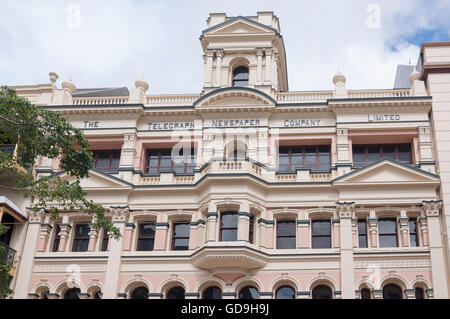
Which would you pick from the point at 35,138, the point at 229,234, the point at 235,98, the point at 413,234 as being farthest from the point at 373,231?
the point at 35,138

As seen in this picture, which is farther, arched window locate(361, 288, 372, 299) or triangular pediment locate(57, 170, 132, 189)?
triangular pediment locate(57, 170, 132, 189)

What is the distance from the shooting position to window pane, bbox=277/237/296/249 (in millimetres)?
28094

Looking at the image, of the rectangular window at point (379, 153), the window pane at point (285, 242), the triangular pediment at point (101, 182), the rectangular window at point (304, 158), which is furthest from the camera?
the rectangular window at point (304, 158)

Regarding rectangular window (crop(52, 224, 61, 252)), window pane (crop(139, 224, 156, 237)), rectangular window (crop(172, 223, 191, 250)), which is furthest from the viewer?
rectangular window (crop(52, 224, 61, 252))

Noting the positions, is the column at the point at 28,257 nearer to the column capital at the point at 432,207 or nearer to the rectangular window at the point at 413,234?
the rectangular window at the point at 413,234

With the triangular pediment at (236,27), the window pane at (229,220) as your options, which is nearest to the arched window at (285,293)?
the window pane at (229,220)

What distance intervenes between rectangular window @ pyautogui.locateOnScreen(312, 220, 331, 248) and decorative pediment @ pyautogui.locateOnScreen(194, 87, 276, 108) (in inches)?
260

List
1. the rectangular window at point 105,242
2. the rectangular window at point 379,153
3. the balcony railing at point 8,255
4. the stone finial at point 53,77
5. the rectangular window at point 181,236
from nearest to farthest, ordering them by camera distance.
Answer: the balcony railing at point 8,255
the rectangular window at point 181,236
the rectangular window at point 105,242
the rectangular window at point 379,153
the stone finial at point 53,77

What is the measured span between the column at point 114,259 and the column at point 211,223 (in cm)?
413

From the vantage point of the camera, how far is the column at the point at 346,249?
2597cm

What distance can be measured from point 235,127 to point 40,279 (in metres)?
11.9

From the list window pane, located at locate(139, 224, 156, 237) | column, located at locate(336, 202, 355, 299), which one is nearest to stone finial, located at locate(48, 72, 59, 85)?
window pane, located at locate(139, 224, 156, 237)

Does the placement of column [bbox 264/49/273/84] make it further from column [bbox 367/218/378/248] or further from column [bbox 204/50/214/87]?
column [bbox 367/218/378/248]
